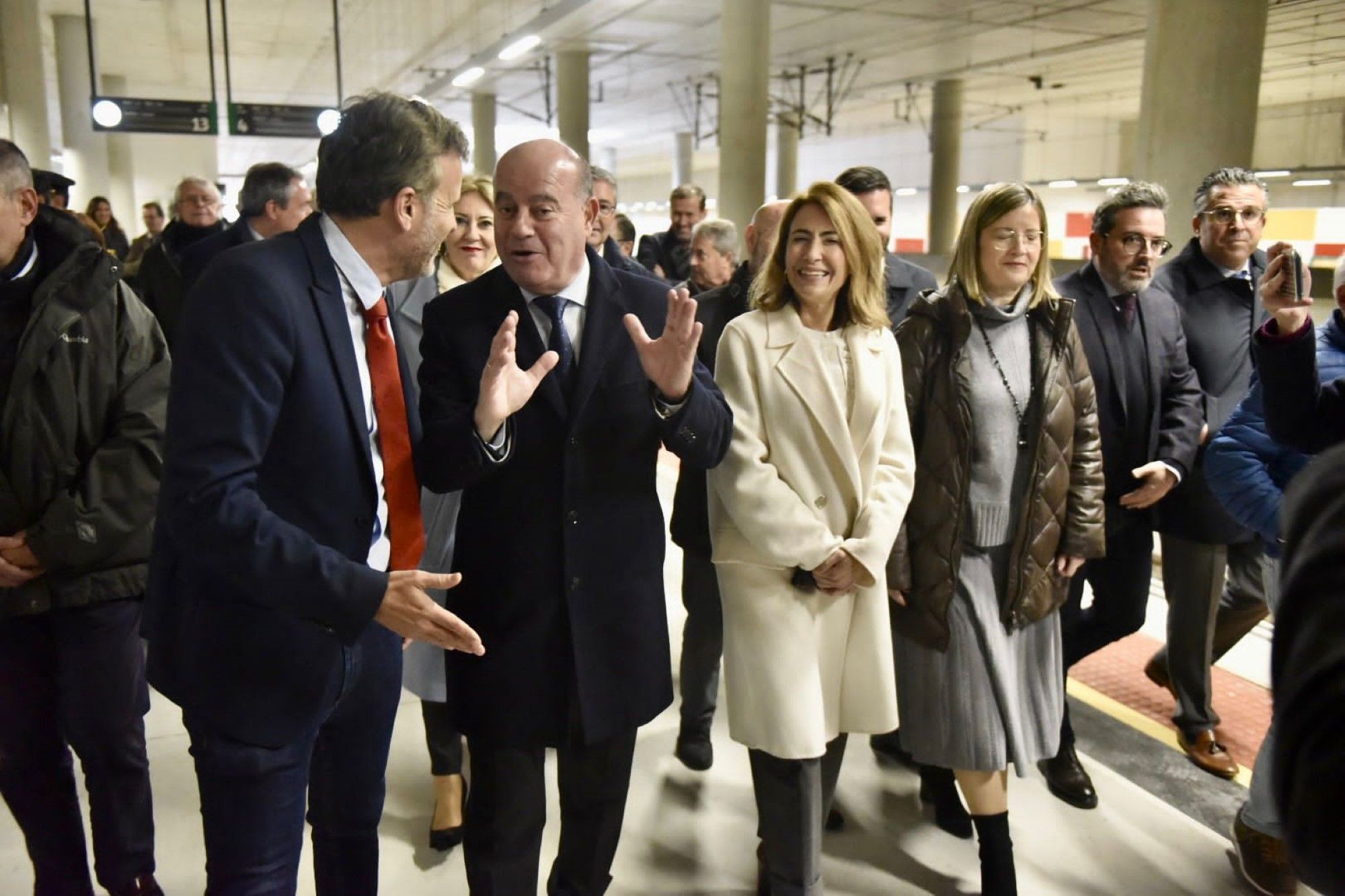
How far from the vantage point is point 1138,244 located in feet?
9.73

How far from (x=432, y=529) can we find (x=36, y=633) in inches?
37.1

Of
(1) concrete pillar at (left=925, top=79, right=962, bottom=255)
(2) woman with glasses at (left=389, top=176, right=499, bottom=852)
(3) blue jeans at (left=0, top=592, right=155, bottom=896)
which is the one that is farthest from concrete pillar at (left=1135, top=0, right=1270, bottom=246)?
(1) concrete pillar at (left=925, top=79, right=962, bottom=255)

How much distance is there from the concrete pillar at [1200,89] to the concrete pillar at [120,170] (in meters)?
19.0

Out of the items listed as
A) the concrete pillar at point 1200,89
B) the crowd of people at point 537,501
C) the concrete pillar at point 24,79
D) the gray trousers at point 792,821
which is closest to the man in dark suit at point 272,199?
the crowd of people at point 537,501

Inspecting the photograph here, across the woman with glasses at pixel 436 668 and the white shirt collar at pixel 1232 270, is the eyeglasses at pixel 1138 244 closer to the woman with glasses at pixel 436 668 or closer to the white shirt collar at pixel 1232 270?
the white shirt collar at pixel 1232 270

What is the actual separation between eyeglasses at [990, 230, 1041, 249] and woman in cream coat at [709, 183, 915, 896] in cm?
35

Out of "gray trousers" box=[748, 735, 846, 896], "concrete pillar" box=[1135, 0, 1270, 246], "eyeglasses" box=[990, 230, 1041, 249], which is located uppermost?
"concrete pillar" box=[1135, 0, 1270, 246]

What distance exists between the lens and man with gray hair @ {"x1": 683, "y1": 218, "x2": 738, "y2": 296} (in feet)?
14.6

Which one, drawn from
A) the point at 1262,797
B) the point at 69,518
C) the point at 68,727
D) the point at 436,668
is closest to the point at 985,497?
the point at 1262,797

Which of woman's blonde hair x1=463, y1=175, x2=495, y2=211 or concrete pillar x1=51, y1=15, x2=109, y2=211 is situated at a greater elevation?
concrete pillar x1=51, y1=15, x2=109, y2=211

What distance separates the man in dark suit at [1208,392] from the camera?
3.18m

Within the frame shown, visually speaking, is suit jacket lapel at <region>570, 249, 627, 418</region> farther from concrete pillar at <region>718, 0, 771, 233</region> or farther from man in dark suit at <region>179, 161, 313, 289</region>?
concrete pillar at <region>718, 0, 771, 233</region>

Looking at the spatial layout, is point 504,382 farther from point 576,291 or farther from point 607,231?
point 607,231

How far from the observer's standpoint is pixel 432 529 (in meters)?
2.71
